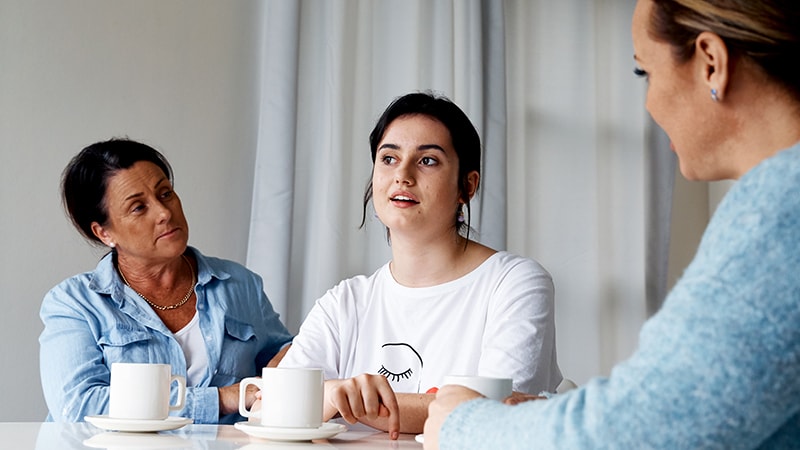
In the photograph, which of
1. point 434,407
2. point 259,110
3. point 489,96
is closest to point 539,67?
point 489,96

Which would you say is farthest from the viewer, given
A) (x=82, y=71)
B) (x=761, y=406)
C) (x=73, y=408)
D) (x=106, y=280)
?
(x=82, y=71)

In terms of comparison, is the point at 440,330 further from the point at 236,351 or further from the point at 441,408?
the point at 441,408

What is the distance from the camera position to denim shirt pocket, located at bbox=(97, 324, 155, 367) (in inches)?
79.0

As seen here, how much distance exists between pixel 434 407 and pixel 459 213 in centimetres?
116

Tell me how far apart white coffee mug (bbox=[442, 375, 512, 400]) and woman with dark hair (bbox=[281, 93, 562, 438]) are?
0.56m

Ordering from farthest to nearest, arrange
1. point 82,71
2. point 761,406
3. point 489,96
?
point 489,96
point 82,71
point 761,406

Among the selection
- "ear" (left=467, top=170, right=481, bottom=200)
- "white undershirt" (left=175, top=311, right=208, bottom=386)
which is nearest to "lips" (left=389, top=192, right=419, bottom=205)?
"ear" (left=467, top=170, right=481, bottom=200)

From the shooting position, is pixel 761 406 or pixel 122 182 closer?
pixel 761 406

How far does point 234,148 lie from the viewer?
8.78ft

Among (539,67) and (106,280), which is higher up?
(539,67)

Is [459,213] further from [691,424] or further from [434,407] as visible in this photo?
[691,424]

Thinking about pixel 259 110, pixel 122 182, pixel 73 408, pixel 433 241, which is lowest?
pixel 73 408

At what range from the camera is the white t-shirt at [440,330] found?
5.36 feet

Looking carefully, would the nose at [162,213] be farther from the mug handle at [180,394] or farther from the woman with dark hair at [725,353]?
the woman with dark hair at [725,353]
